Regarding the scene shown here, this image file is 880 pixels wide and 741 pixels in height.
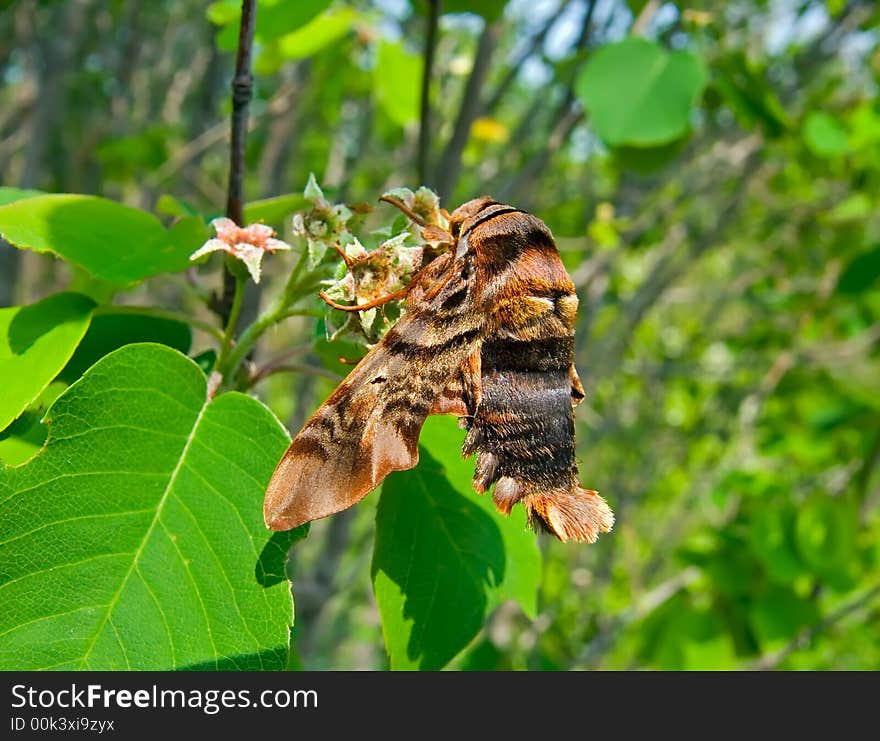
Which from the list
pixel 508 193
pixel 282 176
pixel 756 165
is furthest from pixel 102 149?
pixel 756 165

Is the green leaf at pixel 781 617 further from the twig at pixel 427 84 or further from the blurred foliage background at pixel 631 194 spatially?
the twig at pixel 427 84

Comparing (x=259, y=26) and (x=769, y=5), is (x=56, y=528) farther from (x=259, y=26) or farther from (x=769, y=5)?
(x=769, y=5)

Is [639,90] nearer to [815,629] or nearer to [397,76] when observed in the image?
[397,76]

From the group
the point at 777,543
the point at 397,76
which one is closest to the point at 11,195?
the point at 397,76

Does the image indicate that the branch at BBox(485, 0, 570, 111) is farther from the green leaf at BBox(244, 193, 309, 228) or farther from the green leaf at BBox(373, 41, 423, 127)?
the green leaf at BBox(244, 193, 309, 228)

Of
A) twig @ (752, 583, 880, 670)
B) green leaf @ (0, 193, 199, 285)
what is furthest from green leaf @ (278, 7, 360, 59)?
twig @ (752, 583, 880, 670)

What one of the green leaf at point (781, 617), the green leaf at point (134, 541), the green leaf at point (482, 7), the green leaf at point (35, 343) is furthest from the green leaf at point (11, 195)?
the green leaf at point (781, 617)
